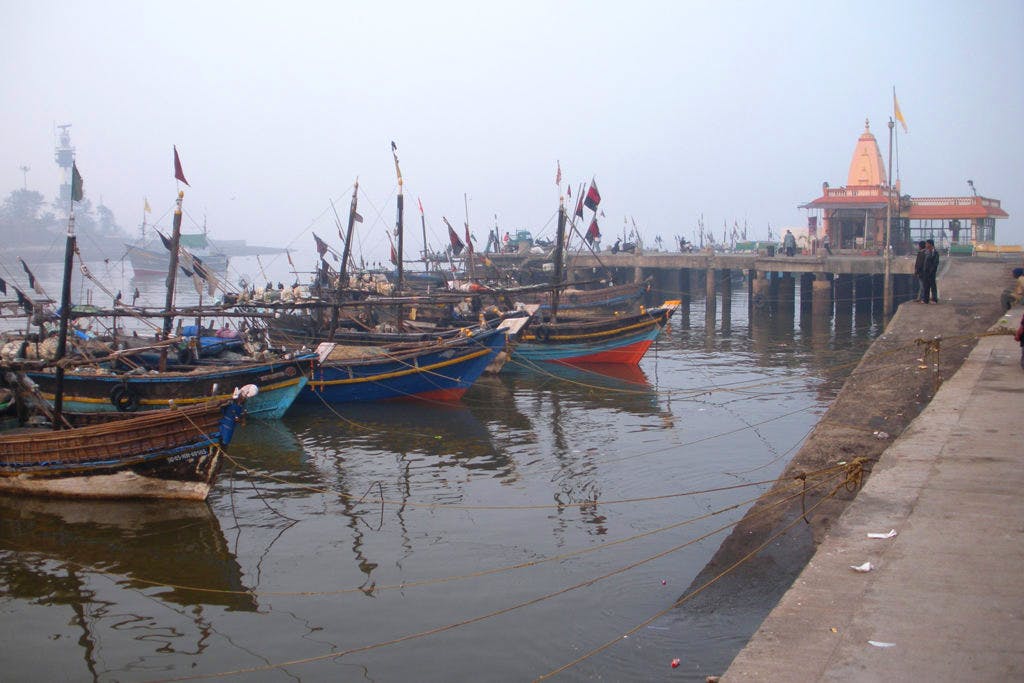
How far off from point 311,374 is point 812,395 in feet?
39.5

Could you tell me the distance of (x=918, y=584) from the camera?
5.84 m

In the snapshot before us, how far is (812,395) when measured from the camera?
21.5 meters

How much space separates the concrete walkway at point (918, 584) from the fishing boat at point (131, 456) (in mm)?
8947

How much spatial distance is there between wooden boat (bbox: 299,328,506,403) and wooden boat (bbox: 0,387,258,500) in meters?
6.70

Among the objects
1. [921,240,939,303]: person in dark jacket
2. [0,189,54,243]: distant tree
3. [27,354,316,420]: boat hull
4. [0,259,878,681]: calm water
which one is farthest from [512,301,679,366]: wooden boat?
[0,189,54,243]: distant tree

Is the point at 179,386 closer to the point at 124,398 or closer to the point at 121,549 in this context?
the point at 124,398

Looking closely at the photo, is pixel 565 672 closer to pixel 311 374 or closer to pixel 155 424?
pixel 155 424

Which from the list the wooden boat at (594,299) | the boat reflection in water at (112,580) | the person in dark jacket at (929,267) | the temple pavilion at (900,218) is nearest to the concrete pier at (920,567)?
the boat reflection in water at (112,580)

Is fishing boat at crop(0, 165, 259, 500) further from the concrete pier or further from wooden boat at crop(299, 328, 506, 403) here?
the concrete pier

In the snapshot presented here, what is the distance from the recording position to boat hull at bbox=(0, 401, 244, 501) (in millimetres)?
12875

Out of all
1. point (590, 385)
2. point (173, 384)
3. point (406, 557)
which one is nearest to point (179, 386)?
point (173, 384)

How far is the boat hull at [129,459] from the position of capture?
12.9 meters

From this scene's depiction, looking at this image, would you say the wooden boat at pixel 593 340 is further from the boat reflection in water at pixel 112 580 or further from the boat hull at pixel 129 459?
the boat reflection in water at pixel 112 580

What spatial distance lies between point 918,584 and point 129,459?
11038 millimetres
